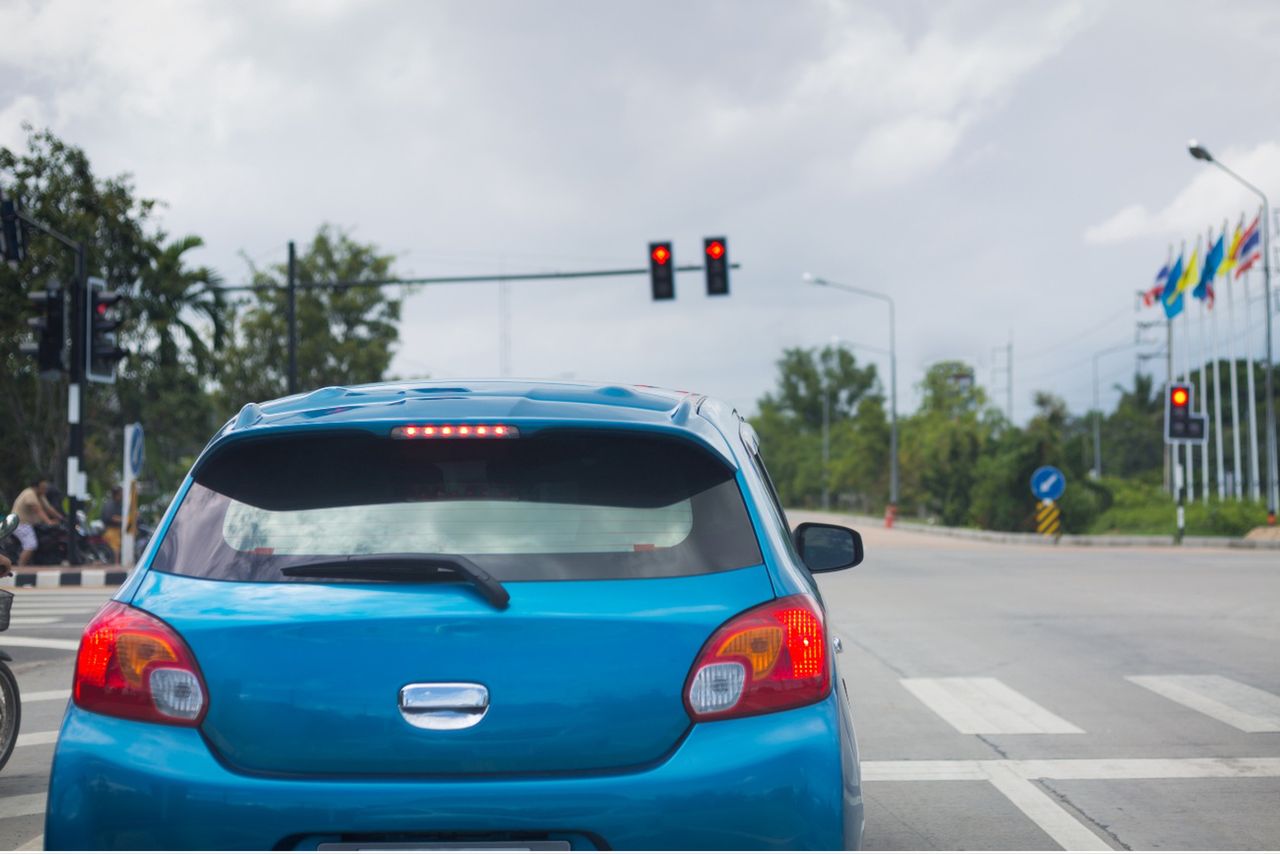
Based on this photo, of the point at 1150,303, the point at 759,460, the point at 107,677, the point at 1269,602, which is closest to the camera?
the point at 107,677

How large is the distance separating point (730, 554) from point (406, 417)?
0.81 m

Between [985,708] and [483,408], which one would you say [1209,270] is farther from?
[483,408]

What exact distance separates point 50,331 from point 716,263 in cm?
1124

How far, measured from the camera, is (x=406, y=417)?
3461mm

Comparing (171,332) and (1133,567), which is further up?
(171,332)

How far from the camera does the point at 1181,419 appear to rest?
36750 mm

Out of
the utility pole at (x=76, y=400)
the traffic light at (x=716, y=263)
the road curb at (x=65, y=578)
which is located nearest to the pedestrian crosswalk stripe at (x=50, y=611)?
the road curb at (x=65, y=578)

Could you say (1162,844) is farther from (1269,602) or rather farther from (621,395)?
(1269,602)

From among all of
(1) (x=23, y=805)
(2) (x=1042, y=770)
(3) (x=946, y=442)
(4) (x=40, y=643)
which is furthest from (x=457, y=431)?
(3) (x=946, y=442)

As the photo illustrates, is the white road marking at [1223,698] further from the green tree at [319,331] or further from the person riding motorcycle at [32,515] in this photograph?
the green tree at [319,331]

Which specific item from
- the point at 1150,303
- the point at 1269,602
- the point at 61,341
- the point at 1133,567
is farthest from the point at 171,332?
the point at 1150,303

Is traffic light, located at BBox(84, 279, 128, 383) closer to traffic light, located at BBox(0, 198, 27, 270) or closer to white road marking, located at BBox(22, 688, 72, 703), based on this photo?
traffic light, located at BBox(0, 198, 27, 270)

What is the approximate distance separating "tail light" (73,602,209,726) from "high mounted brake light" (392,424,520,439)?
0.66m

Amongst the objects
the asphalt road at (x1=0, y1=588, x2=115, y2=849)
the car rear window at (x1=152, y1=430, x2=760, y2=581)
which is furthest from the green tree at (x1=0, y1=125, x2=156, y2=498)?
the car rear window at (x1=152, y1=430, x2=760, y2=581)
